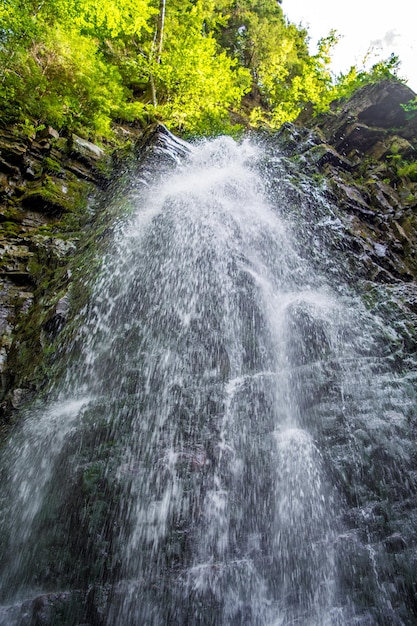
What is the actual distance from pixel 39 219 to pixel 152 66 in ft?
27.3

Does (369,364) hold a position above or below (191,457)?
above

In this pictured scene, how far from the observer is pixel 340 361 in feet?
15.5

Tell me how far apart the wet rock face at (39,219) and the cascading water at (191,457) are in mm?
1012

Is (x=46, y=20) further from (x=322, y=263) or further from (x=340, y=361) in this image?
(x=340, y=361)

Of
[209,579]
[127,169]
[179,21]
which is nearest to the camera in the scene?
[209,579]

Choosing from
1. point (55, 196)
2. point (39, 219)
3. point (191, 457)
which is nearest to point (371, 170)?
point (55, 196)

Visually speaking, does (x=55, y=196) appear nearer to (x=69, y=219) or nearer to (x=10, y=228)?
(x=69, y=219)

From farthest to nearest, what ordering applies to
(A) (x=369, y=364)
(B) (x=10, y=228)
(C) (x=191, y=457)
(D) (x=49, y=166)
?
(D) (x=49, y=166), (B) (x=10, y=228), (A) (x=369, y=364), (C) (x=191, y=457)

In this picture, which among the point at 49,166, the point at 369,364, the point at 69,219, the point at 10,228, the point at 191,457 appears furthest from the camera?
the point at 49,166

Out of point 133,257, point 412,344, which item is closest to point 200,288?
point 133,257

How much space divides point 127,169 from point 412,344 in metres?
7.22

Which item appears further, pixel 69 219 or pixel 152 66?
pixel 152 66

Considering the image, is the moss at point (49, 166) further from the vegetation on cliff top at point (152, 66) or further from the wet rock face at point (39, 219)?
the vegetation on cliff top at point (152, 66)

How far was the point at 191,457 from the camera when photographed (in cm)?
378
